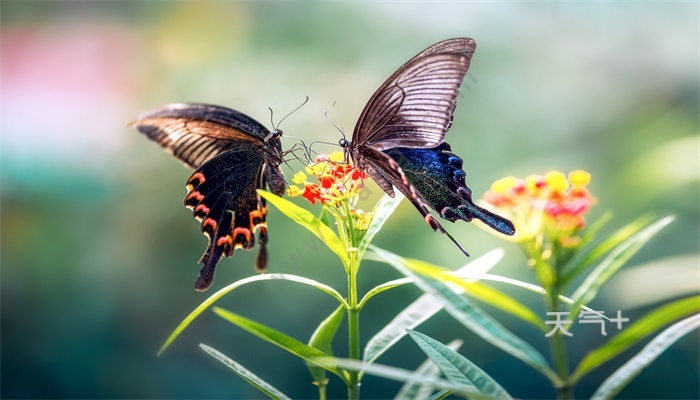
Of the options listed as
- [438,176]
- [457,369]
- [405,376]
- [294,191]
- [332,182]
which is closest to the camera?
[405,376]

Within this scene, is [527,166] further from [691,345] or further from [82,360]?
[82,360]

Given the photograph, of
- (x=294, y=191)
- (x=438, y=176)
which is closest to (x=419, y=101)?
(x=438, y=176)

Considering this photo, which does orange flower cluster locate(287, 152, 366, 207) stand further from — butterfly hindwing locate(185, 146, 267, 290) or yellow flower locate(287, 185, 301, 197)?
butterfly hindwing locate(185, 146, 267, 290)

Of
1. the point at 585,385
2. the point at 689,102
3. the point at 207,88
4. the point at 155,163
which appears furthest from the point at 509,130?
the point at 155,163

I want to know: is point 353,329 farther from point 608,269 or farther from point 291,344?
point 608,269

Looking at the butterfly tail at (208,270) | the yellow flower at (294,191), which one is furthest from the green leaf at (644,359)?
the butterfly tail at (208,270)

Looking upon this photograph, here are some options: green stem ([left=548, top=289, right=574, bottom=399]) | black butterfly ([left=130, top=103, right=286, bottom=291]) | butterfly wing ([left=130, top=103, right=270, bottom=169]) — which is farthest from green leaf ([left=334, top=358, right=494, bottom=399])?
butterfly wing ([left=130, top=103, right=270, bottom=169])
